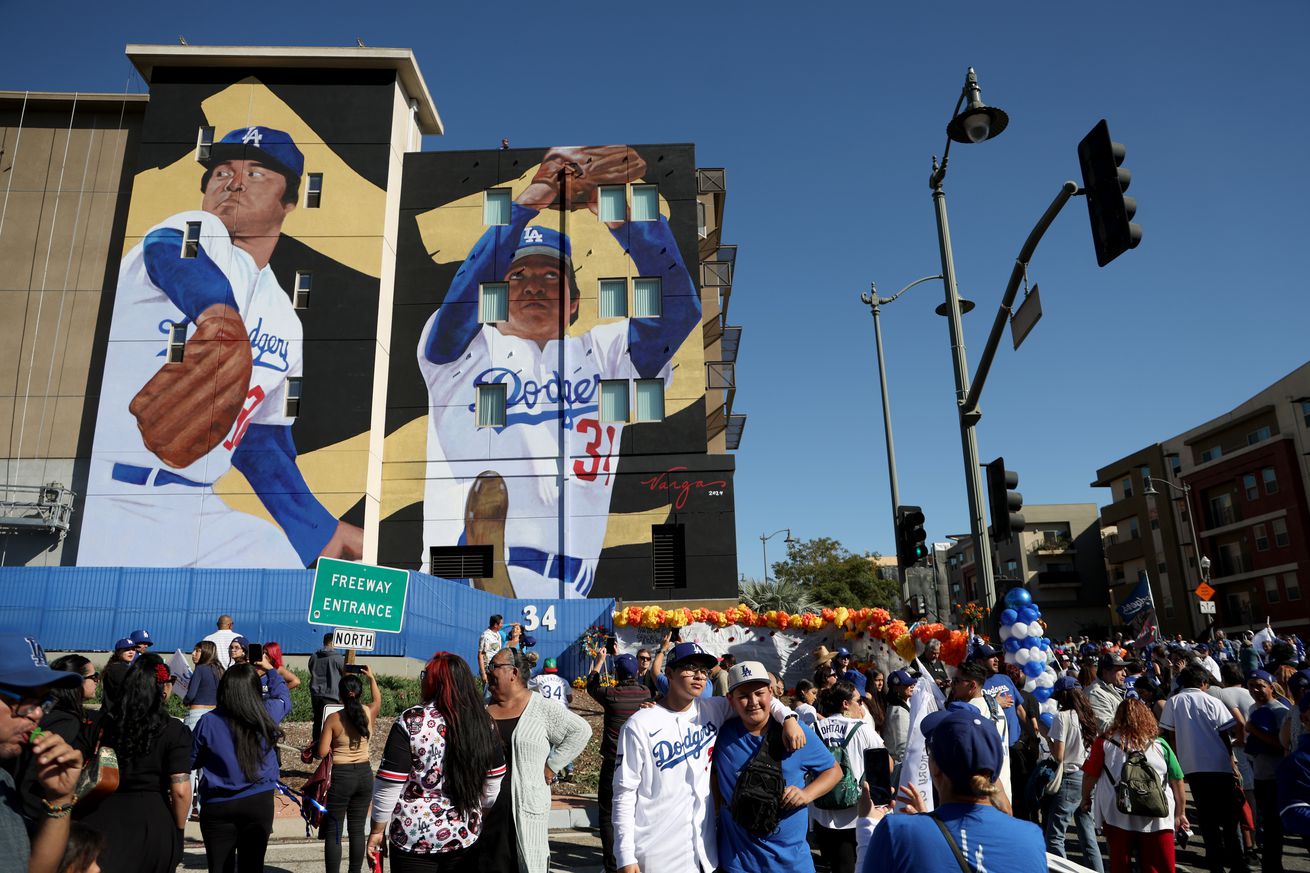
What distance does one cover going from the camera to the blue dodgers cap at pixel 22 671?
295 centimetres

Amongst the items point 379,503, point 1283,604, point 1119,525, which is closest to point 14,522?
point 379,503

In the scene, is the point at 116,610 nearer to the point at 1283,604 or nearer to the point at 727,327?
the point at 727,327

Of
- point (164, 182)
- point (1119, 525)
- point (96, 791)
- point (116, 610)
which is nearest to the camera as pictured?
point (96, 791)

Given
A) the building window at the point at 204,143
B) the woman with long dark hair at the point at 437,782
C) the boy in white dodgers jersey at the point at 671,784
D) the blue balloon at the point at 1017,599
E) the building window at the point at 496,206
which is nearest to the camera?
the boy in white dodgers jersey at the point at 671,784

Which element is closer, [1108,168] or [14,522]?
[1108,168]

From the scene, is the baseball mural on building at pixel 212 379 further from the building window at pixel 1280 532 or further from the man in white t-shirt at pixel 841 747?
the building window at pixel 1280 532

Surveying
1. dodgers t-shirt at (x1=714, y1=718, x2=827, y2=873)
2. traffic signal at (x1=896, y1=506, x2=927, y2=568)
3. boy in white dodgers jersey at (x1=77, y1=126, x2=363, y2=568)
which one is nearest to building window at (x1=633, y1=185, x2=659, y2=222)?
boy in white dodgers jersey at (x1=77, y1=126, x2=363, y2=568)

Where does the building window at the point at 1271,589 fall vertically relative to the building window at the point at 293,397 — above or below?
below

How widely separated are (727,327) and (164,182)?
22714 millimetres

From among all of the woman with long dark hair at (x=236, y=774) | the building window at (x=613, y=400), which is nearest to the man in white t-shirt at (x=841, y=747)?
the woman with long dark hair at (x=236, y=774)

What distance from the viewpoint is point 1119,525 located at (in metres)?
66.1

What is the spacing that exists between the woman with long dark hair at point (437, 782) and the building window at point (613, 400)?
2791 centimetres

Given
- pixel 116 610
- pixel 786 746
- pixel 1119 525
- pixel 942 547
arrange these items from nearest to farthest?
pixel 786 746 < pixel 116 610 < pixel 1119 525 < pixel 942 547

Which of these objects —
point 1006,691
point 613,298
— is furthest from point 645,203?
point 1006,691
